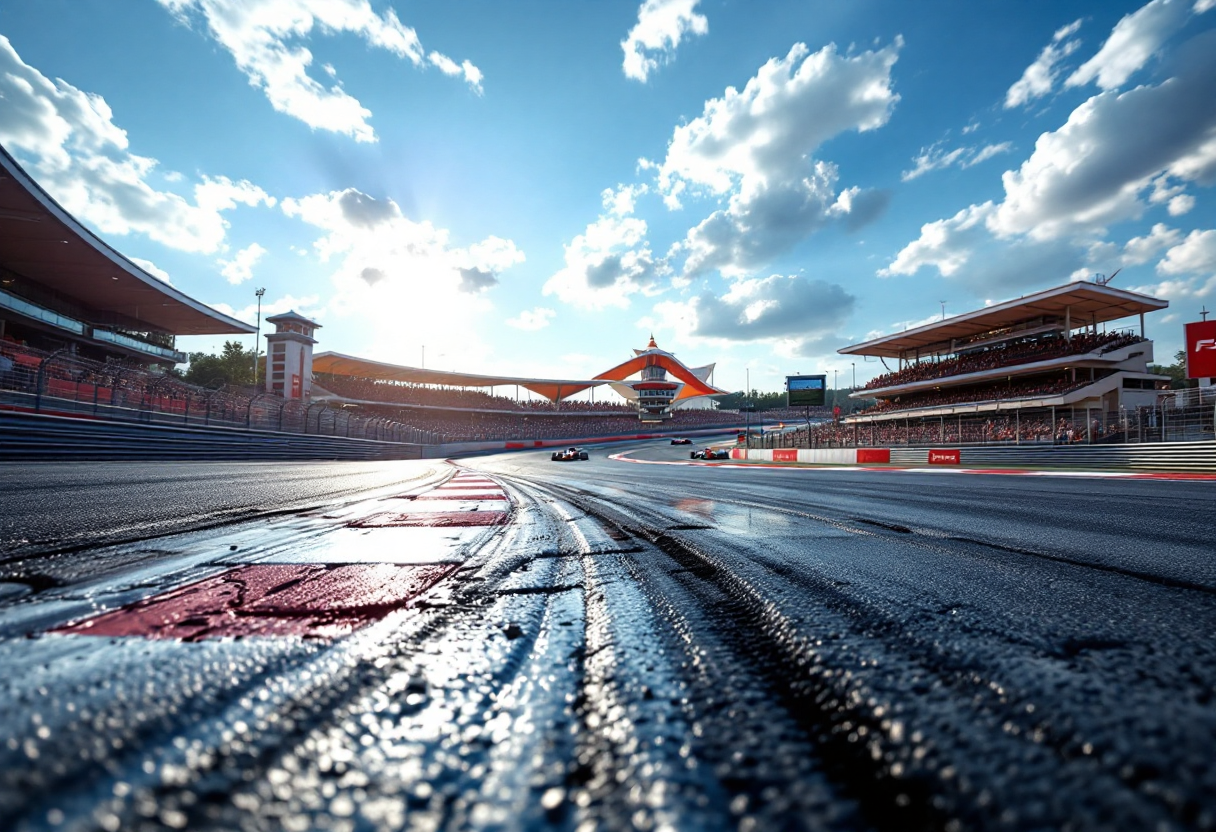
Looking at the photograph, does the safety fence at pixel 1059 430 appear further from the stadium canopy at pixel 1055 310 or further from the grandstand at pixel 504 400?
the grandstand at pixel 504 400

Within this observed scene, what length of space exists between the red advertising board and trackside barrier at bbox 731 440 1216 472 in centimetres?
804

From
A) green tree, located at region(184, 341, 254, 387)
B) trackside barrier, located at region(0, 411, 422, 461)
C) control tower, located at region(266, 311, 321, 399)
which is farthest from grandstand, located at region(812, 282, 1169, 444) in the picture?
green tree, located at region(184, 341, 254, 387)

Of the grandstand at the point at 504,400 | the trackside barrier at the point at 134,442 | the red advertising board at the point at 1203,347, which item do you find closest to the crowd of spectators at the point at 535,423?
the grandstand at the point at 504,400

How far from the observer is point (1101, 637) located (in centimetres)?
98

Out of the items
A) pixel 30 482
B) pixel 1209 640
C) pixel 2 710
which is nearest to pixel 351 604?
pixel 2 710

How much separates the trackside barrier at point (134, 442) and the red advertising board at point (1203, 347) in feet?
107

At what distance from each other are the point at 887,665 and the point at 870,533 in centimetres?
194

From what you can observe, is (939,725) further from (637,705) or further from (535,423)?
(535,423)

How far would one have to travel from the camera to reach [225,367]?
5356cm

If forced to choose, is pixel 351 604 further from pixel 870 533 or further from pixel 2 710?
pixel 870 533

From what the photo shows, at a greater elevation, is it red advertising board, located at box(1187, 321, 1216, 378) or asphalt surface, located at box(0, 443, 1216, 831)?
red advertising board, located at box(1187, 321, 1216, 378)

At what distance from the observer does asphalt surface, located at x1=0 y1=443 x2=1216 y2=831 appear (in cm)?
48

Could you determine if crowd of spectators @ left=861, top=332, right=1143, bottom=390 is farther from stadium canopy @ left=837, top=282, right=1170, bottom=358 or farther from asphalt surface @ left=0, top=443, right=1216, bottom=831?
asphalt surface @ left=0, top=443, right=1216, bottom=831

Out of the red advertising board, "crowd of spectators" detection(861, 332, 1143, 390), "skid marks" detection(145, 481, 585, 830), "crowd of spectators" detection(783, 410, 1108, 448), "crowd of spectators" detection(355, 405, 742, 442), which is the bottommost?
"skid marks" detection(145, 481, 585, 830)
